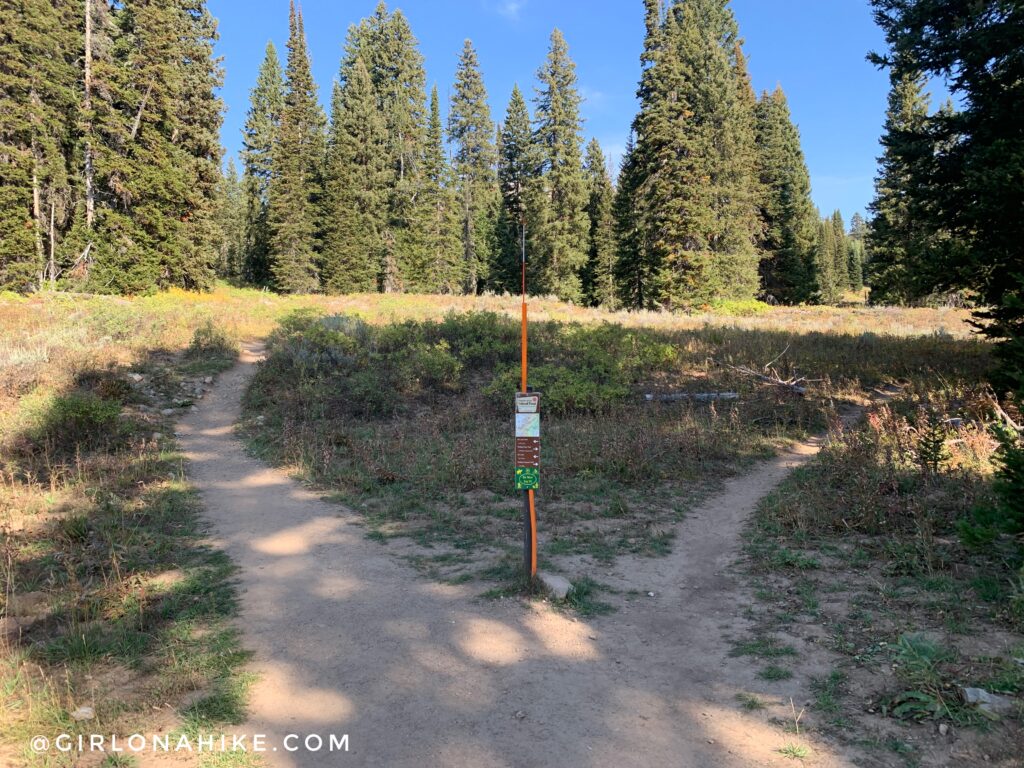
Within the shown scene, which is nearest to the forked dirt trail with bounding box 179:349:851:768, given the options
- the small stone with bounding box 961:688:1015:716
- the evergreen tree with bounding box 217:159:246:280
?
the small stone with bounding box 961:688:1015:716

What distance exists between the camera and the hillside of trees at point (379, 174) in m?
28.8

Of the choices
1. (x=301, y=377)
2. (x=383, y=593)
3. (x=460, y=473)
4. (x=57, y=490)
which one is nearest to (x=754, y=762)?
(x=383, y=593)

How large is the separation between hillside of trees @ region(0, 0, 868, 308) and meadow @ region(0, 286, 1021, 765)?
13.8m

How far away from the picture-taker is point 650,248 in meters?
36.9

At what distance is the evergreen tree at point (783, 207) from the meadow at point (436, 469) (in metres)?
33.3

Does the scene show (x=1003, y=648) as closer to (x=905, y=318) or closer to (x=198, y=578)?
(x=198, y=578)

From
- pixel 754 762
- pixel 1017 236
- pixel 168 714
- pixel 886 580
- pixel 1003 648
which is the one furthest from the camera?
pixel 1017 236

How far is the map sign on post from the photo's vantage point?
206 inches

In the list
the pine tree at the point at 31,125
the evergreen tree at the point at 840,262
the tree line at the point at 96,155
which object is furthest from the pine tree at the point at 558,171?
the evergreen tree at the point at 840,262

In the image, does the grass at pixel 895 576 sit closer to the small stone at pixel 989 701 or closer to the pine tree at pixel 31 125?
the small stone at pixel 989 701

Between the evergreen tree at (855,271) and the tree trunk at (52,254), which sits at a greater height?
the evergreen tree at (855,271)

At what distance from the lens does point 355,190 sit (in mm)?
45844

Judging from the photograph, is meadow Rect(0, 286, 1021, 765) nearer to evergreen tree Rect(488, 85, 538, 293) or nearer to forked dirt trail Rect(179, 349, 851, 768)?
forked dirt trail Rect(179, 349, 851, 768)

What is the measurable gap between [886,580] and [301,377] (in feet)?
40.6
